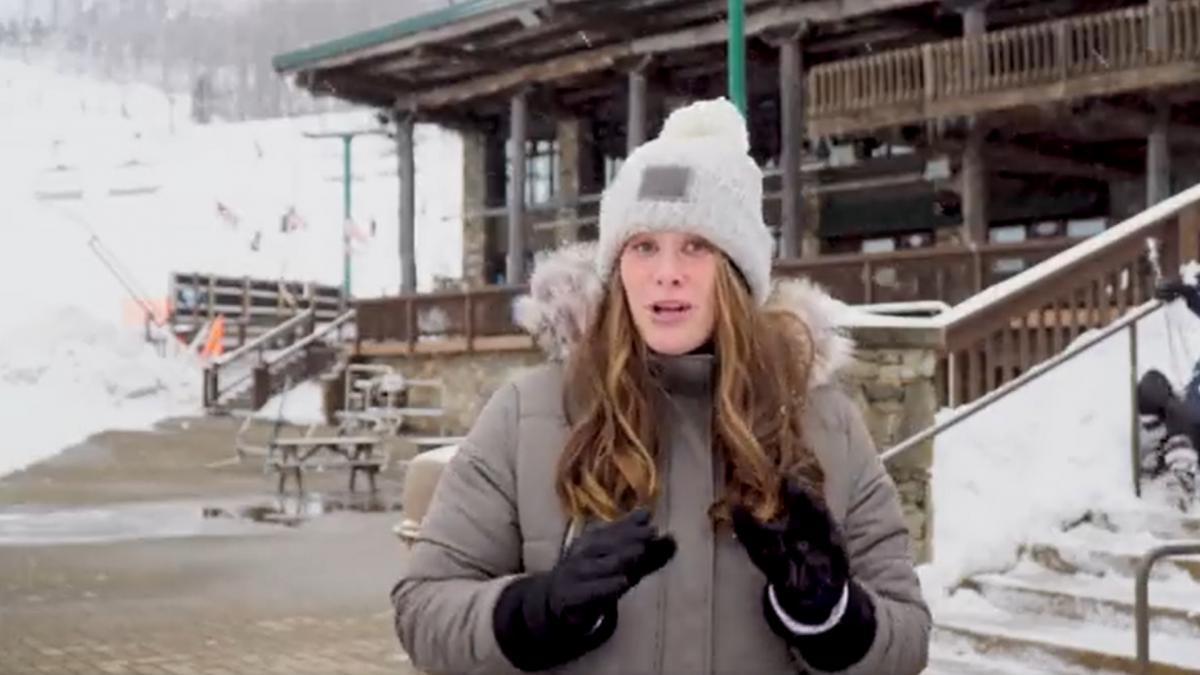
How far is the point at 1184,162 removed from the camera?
73.8 ft

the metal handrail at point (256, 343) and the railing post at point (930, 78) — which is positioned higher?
the railing post at point (930, 78)

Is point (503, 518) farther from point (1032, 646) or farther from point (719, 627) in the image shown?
point (1032, 646)

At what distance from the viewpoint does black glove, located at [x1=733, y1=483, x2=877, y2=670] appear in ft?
6.78

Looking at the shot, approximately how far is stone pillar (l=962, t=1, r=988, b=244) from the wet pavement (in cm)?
868

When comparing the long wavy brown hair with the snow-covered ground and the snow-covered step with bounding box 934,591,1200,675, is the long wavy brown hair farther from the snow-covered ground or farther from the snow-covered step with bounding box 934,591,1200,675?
the snow-covered ground

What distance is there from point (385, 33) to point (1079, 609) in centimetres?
2083

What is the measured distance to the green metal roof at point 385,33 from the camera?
24.5 meters

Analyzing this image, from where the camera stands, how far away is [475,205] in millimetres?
32875

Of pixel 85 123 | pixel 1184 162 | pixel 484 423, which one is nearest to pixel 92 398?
pixel 1184 162

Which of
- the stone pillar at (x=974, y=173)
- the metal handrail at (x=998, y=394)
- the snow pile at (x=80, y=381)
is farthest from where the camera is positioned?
the snow pile at (x=80, y=381)

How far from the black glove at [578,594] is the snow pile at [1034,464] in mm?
6372

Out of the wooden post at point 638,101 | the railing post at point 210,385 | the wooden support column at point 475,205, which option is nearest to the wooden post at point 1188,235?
the wooden post at point 638,101

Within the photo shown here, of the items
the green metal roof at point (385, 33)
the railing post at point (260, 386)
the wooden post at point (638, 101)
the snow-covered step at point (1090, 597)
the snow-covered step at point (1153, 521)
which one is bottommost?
the snow-covered step at point (1090, 597)

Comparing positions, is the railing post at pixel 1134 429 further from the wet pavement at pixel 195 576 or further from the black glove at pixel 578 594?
the black glove at pixel 578 594
